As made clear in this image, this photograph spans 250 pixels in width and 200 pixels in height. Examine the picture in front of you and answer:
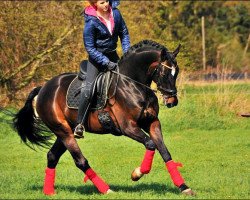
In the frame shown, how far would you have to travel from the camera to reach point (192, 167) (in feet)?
43.9

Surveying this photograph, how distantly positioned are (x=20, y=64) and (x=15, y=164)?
1188 cm

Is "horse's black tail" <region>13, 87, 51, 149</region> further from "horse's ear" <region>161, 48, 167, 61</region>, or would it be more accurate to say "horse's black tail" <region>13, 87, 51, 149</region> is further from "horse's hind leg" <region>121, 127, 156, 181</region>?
"horse's ear" <region>161, 48, 167, 61</region>

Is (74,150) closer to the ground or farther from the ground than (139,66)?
closer to the ground

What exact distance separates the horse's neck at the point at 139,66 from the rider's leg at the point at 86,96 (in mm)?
442

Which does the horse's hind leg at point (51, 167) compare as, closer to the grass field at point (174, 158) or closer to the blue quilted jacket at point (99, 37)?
the grass field at point (174, 158)

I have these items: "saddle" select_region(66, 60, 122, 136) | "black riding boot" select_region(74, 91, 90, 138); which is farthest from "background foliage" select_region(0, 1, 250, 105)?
"black riding boot" select_region(74, 91, 90, 138)

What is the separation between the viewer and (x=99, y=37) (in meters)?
9.79

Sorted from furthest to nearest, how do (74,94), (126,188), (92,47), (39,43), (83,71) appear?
(39,43) → (126,188) → (74,94) → (83,71) → (92,47)

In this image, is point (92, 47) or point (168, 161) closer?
point (168, 161)

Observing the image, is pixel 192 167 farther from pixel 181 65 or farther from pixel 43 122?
pixel 181 65

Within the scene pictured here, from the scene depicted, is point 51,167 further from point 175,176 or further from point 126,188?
point 175,176

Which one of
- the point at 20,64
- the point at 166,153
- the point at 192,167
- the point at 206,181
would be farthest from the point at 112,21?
the point at 20,64

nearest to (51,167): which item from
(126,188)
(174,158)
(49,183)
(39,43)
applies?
(49,183)

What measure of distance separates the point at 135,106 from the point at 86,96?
844mm
